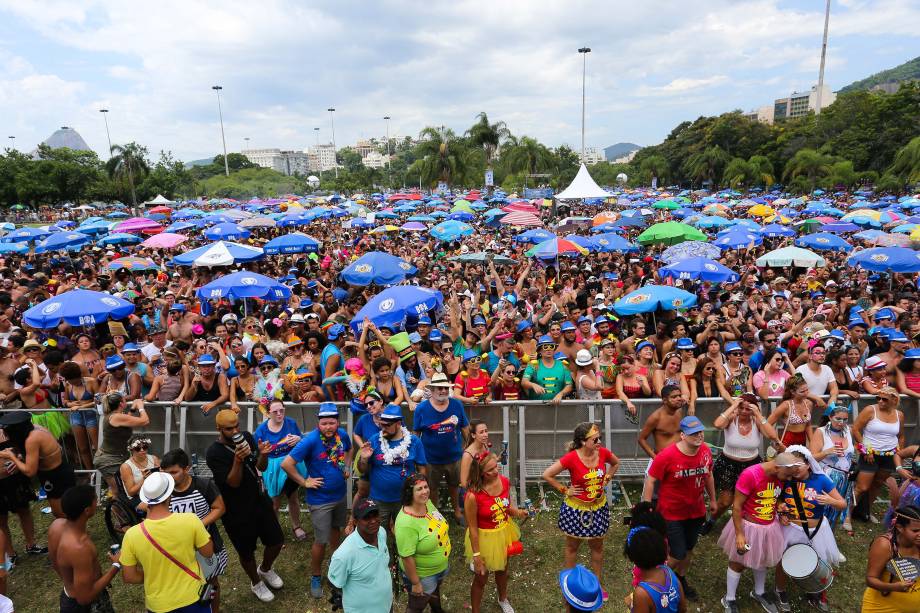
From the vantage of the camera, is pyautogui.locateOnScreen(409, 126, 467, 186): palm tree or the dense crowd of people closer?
the dense crowd of people

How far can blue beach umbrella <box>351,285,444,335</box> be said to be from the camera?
269 inches

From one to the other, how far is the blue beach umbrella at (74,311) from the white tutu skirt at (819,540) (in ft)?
28.1

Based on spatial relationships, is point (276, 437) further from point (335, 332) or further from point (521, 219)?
point (521, 219)

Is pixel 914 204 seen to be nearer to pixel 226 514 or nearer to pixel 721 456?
pixel 721 456

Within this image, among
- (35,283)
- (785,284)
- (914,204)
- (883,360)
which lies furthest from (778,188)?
(35,283)

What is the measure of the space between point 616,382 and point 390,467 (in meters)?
2.82

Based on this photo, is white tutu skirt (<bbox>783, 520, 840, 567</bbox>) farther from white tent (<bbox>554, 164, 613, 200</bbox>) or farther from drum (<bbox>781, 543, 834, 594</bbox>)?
white tent (<bbox>554, 164, 613, 200</bbox>)

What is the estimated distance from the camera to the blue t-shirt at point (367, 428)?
14.4 ft

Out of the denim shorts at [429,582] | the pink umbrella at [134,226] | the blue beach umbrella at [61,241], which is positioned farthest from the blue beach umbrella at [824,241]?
the pink umbrella at [134,226]

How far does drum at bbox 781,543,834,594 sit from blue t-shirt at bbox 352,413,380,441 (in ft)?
10.8

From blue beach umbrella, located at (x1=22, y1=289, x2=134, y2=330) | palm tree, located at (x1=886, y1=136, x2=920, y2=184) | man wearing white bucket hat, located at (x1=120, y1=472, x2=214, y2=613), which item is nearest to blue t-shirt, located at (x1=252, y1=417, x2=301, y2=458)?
man wearing white bucket hat, located at (x1=120, y1=472, x2=214, y2=613)

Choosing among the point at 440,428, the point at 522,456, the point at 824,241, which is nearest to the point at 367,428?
the point at 440,428

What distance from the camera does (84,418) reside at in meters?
5.82

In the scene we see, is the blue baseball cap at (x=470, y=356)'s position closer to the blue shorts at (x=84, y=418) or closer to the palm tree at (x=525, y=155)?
the blue shorts at (x=84, y=418)
